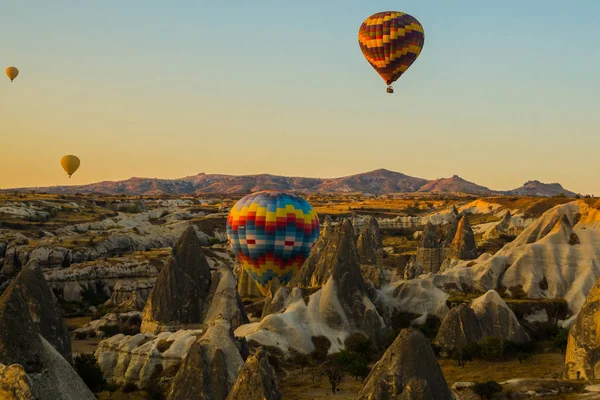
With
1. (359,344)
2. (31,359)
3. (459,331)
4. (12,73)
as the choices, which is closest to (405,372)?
(31,359)

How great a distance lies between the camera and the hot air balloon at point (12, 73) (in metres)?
131

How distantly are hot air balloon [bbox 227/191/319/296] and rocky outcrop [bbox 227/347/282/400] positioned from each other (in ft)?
166

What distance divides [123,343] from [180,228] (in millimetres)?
95470

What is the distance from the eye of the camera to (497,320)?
2297 inches

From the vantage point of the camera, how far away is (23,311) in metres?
28.1

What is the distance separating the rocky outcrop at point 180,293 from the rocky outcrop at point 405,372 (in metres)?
28.2

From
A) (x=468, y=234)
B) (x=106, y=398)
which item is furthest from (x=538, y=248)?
(x=106, y=398)

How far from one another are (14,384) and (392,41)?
6616 cm

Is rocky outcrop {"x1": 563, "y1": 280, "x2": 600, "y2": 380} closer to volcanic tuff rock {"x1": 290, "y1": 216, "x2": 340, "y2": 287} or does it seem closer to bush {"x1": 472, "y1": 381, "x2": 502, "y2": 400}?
bush {"x1": 472, "y1": 381, "x2": 502, "y2": 400}

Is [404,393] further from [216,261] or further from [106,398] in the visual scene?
[216,261]

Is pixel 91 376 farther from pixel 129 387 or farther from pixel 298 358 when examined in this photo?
pixel 298 358

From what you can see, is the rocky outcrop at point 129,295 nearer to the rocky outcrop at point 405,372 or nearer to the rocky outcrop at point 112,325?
the rocky outcrop at point 112,325

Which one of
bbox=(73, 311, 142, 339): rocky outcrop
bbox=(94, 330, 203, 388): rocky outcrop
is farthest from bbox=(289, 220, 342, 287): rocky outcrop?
bbox=(94, 330, 203, 388): rocky outcrop

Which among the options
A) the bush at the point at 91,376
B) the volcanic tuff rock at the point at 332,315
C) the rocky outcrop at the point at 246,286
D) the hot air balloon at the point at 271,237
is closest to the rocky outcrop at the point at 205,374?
the bush at the point at 91,376
